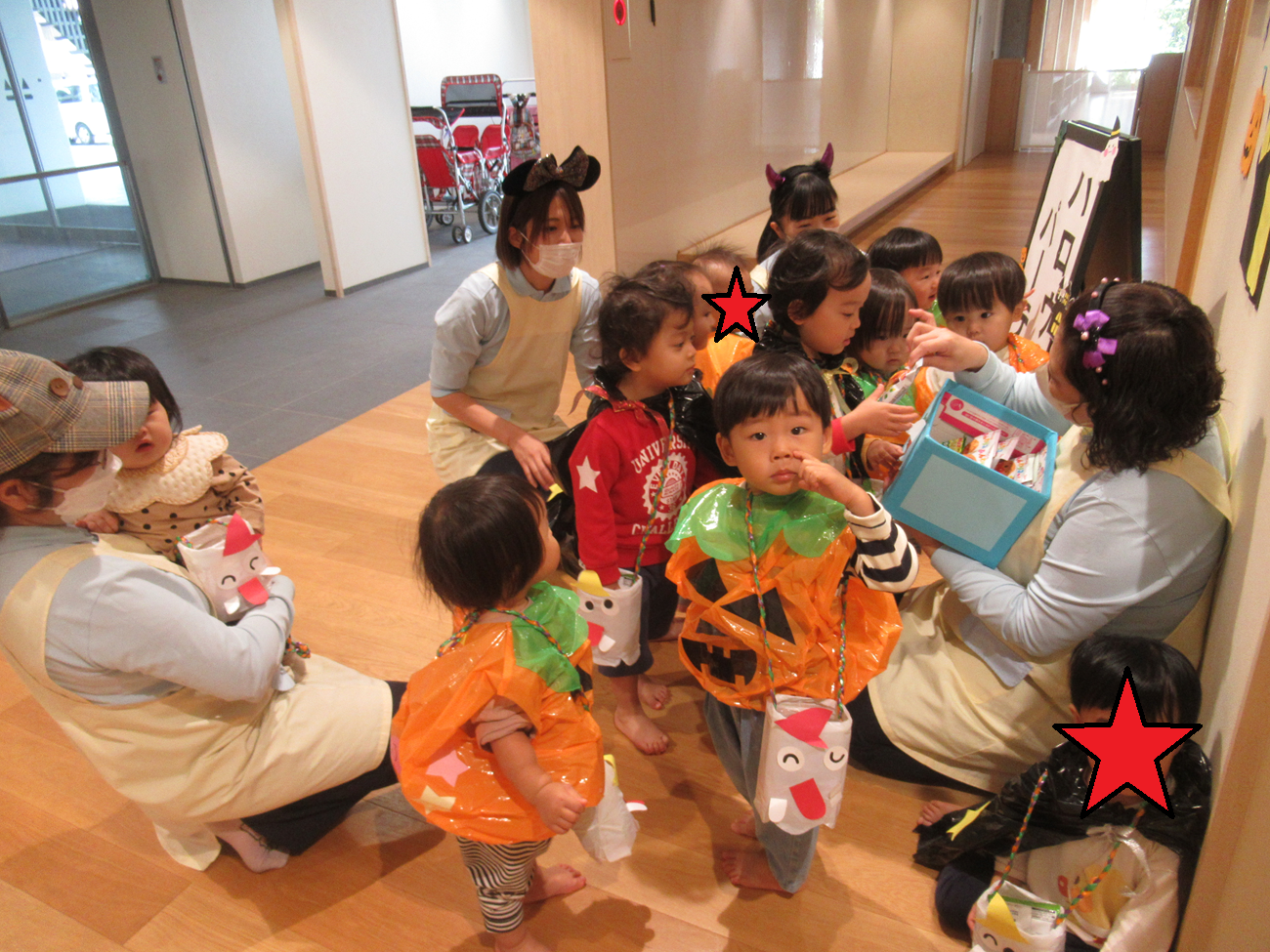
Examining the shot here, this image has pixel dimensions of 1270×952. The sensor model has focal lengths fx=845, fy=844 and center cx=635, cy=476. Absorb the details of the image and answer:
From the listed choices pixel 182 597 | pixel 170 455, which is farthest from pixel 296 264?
pixel 182 597

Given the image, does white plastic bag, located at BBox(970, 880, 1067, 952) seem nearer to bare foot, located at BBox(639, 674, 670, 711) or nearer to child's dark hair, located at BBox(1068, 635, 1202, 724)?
child's dark hair, located at BBox(1068, 635, 1202, 724)

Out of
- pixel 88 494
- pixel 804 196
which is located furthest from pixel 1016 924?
pixel 804 196

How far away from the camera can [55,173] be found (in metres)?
5.73

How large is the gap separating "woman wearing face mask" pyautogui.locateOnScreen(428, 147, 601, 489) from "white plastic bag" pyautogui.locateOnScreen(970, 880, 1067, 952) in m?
1.20

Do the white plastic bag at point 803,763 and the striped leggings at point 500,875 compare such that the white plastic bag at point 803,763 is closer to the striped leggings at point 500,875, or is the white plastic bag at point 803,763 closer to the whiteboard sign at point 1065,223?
the striped leggings at point 500,875

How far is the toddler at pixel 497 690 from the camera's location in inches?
45.6

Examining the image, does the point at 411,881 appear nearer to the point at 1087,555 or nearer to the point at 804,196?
the point at 1087,555

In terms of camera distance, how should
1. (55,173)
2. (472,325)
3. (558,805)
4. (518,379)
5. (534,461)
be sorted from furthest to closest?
(55,173) → (518,379) → (472,325) → (534,461) → (558,805)

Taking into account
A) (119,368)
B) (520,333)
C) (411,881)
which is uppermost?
(119,368)

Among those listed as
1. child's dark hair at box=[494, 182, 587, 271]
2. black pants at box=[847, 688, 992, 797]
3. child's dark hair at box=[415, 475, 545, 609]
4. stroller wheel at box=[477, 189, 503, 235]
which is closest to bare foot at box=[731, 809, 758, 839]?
black pants at box=[847, 688, 992, 797]

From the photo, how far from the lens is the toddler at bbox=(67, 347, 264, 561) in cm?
163

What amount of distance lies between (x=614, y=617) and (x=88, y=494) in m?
0.90

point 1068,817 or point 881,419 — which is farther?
point 881,419

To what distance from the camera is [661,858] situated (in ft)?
5.36
